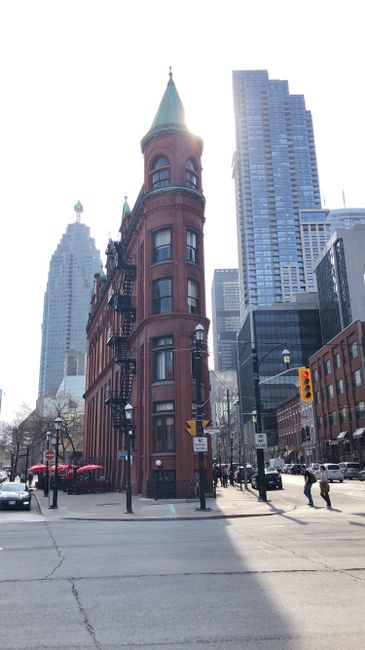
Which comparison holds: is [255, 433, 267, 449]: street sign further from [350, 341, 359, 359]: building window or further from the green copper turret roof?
[350, 341, 359, 359]: building window

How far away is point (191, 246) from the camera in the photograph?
3825 cm

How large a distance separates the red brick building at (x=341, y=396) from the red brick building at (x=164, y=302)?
35299mm

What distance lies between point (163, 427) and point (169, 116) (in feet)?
75.5

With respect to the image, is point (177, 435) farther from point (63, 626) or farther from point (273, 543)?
point (63, 626)

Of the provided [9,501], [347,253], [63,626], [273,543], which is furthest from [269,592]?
[347,253]

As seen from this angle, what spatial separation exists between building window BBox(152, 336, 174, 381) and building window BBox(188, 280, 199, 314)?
277 cm

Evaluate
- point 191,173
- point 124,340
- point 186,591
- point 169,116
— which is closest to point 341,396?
point 124,340

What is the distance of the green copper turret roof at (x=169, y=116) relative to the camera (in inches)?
1551

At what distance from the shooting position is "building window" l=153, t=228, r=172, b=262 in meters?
37.5

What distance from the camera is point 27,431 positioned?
89312 millimetres

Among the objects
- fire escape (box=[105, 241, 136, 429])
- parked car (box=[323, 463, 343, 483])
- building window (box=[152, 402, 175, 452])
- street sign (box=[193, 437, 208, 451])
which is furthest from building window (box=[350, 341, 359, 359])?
street sign (box=[193, 437, 208, 451])

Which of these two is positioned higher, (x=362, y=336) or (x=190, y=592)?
(x=362, y=336)

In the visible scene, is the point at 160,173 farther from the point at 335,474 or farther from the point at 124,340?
the point at 335,474

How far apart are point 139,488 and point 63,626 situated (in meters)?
31.0
